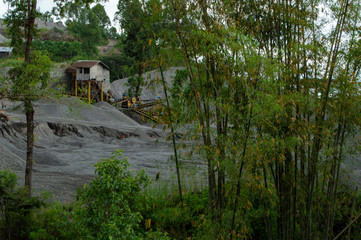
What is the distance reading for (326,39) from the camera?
3758 millimetres

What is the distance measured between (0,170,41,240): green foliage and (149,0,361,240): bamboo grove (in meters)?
2.67

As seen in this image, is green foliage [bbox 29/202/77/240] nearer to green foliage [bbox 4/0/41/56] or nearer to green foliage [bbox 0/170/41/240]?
green foliage [bbox 0/170/41/240]

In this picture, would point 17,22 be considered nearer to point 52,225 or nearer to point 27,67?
point 27,67

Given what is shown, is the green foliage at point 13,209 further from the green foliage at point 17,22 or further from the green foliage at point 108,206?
the green foliage at point 17,22

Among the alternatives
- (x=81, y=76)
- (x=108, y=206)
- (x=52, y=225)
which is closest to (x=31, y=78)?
(x=52, y=225)

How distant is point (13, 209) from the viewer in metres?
4.61

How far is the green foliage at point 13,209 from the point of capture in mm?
4508

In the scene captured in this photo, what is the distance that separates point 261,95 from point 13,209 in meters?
3.65

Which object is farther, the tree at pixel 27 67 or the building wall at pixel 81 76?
the building wall at pixel 81 76

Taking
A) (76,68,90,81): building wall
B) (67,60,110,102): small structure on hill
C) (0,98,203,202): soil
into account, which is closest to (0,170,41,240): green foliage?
(0,98,203,202): soil

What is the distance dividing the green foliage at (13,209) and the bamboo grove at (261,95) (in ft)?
8.77

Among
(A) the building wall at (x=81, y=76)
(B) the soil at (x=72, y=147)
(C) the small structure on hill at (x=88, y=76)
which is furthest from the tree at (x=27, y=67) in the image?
(A) the building wall at (x=81, y=76)

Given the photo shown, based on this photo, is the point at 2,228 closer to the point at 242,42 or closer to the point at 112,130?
the point at 242,42

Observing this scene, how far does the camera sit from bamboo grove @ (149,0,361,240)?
2924 mm
